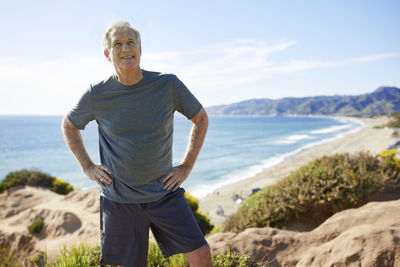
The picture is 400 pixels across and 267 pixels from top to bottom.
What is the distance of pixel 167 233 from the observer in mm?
2082

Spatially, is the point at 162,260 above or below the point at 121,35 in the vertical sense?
below

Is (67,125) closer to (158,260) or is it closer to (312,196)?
(158,260)

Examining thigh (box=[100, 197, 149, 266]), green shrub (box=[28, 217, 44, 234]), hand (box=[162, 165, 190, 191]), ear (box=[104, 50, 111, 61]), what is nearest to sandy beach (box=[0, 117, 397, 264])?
green shrub (box=[28, 217, 44, 234])

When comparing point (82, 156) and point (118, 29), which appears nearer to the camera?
point (118, 29)

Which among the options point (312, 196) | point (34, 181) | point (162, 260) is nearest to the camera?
point (162, 260)

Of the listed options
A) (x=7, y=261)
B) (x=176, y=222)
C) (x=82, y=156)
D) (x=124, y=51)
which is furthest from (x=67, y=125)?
(x=7, y=261)

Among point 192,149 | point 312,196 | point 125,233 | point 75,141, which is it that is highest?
point 75,141

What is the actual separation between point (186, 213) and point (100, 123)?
901 millimetres

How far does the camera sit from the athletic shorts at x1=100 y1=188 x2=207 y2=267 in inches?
79.6

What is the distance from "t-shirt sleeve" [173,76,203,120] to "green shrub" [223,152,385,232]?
436 centimetres

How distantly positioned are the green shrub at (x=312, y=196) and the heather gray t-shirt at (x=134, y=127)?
439 cm

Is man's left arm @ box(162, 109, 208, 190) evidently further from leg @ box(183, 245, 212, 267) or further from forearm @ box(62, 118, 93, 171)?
forearm @ box(62, 118, 93, 171)

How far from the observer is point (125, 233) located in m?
2.04

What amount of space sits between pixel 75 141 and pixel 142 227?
2.72ft
